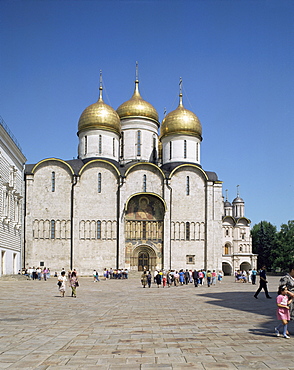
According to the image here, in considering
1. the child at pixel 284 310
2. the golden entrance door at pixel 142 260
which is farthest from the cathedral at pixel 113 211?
the child at pixel 284 310

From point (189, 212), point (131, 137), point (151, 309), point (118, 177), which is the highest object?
point (131, 137)

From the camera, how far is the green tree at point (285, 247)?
5725cm

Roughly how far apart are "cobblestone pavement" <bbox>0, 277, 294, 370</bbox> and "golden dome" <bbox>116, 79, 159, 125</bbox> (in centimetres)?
3786

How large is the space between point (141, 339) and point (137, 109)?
43.5m

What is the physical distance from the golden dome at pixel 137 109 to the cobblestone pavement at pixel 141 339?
124 feet

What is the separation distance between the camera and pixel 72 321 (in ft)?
39.0

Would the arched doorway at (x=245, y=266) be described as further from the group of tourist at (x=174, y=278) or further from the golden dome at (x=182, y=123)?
the group of tourist at (x=174, y=278)

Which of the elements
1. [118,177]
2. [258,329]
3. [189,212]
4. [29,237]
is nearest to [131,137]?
[118,177]

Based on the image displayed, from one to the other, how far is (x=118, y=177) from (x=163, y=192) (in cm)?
482

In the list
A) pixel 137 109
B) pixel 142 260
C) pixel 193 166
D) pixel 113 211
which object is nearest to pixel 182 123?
pixel 193 166

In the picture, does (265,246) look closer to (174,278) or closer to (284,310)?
(174,278)

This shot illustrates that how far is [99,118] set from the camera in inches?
1847

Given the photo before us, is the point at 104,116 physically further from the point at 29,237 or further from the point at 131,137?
the point at 29,237

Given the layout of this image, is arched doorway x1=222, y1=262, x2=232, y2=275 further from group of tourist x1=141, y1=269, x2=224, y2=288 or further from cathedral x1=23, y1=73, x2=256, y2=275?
group of tourist x1=141, y1=269, x2=224, y2=288
